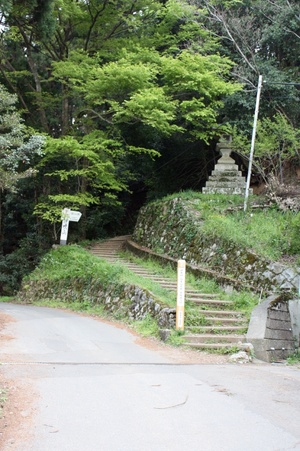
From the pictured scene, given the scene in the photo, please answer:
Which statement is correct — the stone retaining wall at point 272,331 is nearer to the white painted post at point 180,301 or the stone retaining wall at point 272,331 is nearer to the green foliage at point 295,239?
the white painted post at point 180,301

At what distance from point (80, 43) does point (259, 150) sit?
1067 centimetres

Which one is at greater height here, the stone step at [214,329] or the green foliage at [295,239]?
the green foliage at [295,239]

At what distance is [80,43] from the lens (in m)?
Result: 22.1

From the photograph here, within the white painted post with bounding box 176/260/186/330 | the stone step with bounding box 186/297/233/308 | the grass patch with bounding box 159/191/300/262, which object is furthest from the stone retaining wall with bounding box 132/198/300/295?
the white painted post with bounding box 176/260/186/330

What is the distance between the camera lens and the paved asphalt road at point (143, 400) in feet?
14.6

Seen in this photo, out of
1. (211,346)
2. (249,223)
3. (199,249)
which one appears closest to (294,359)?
(211,346)

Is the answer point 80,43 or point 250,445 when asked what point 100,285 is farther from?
point 80,43

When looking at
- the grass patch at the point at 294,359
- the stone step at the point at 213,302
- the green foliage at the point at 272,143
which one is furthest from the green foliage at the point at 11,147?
the grass patch at the point at 294,359

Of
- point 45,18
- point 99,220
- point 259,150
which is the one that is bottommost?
point 99,220

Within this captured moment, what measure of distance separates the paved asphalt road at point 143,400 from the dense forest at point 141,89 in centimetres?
852

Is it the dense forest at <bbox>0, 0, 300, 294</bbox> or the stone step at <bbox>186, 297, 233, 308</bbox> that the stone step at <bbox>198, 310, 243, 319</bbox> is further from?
the dense forest at <bbox>0, 0, 300, 294</bbox>

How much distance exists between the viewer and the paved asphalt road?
175 inches

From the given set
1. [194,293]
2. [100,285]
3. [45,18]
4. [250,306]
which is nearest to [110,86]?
[45,18]

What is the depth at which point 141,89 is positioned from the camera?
1759 centimetres
